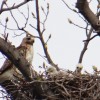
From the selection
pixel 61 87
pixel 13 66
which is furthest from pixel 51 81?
pixel 13 66

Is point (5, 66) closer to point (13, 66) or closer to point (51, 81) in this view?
point (13, 66)

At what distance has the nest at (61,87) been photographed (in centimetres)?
484

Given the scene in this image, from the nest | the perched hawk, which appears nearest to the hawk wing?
the perched hawk

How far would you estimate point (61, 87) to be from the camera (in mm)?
5055

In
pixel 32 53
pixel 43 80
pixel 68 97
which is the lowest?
pixel 68 97

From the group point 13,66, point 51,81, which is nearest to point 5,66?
point 13,66

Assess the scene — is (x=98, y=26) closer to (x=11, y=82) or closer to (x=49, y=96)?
(x=49, y=96)

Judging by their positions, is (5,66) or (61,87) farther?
(5,66)

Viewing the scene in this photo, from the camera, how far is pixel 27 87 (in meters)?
5.04

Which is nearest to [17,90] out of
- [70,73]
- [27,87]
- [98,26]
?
[27,87]

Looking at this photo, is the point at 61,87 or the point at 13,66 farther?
the point at 13,66

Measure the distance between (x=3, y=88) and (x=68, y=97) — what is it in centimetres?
95

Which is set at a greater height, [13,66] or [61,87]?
[13,66]

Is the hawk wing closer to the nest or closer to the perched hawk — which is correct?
the perched hawk
